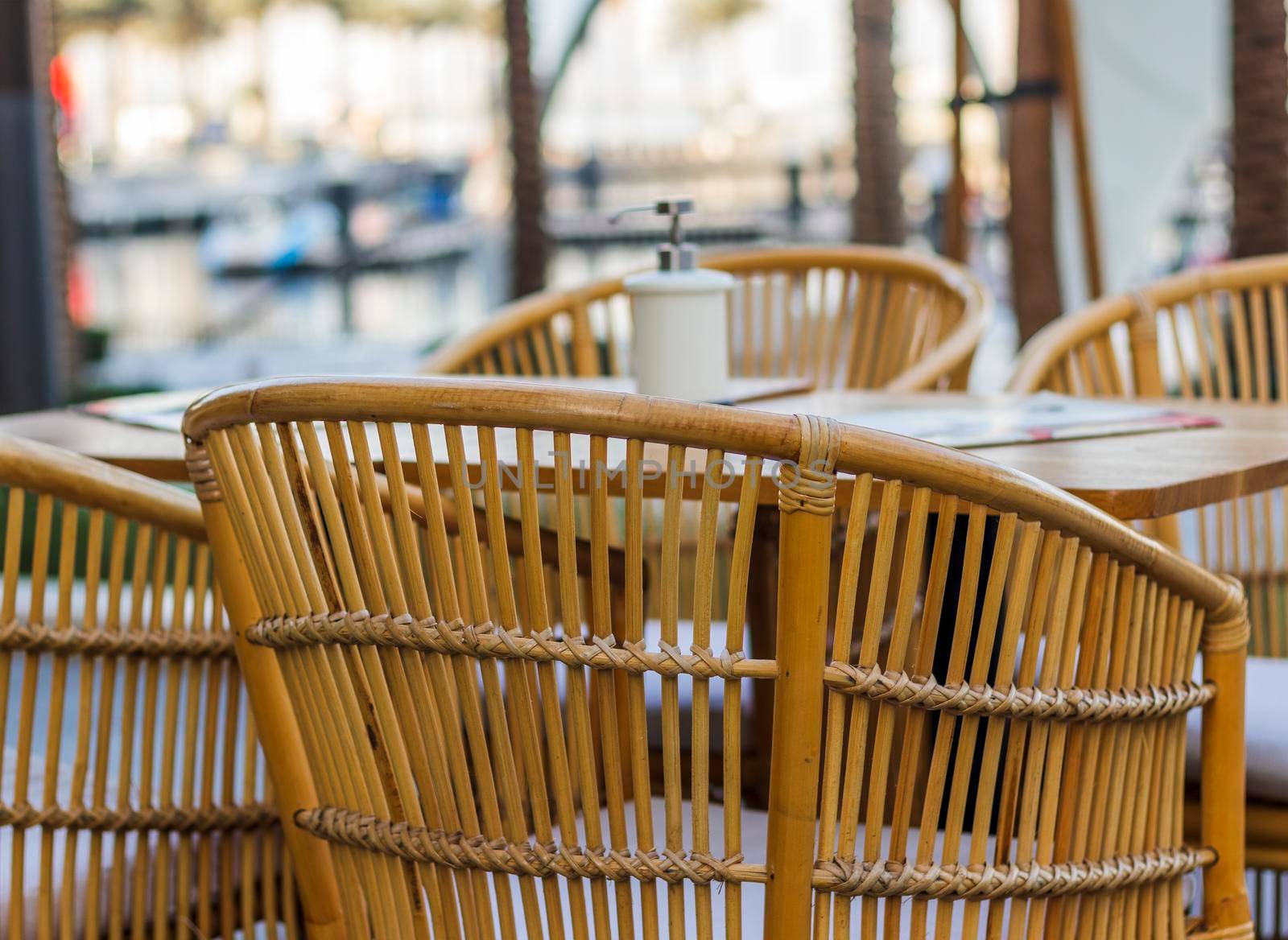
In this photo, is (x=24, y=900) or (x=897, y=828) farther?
(x=24, y=900)

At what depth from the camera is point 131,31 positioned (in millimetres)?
30359

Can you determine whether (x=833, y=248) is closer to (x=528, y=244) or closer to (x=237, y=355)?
(x=528, y=244)

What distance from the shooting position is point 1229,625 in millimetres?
1072

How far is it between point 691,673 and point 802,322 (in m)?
1.57

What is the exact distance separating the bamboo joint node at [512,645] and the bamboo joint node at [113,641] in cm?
30

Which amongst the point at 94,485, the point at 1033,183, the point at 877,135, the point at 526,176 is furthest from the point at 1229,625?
the point at 526,176

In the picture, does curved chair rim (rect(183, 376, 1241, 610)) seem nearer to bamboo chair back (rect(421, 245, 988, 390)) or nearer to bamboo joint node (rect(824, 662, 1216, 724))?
bamboo joint node (rect(824, 662, 1216, 724))

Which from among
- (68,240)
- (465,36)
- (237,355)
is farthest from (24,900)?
(465,36)

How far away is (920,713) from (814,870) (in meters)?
0.11

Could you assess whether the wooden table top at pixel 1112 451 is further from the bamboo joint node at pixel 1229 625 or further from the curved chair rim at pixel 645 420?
the curved chair rim at pixel 645 420

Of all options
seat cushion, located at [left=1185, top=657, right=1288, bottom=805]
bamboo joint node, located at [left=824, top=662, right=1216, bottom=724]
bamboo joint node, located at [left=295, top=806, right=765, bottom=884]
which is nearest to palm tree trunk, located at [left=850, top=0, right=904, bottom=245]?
seat cushion, located at [left=1185, top=657, right=1288, bottom=805]

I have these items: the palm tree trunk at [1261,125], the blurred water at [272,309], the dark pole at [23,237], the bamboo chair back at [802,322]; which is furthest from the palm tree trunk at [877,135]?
the bamboo chair back at [802,322]

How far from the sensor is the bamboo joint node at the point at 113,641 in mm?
1162

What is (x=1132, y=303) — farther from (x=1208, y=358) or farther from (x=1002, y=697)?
(x=1002, y=697)
